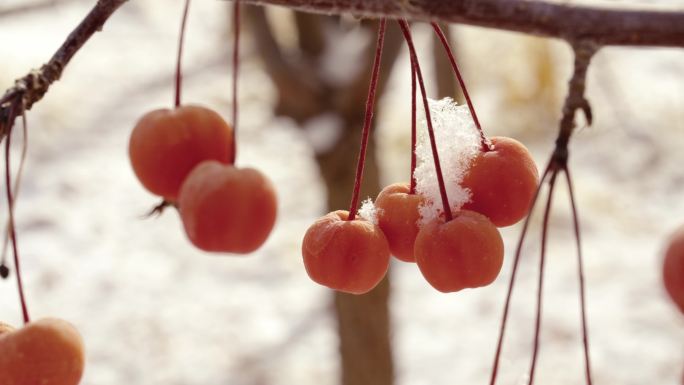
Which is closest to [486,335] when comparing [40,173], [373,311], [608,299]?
[608,299]

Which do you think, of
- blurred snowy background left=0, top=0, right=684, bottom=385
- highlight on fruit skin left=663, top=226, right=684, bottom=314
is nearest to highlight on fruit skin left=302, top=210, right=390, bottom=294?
highlight on fruit skin left=663, top=226, right=684, bottom=314

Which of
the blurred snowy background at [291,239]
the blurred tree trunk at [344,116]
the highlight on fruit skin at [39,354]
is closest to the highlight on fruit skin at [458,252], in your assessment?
the highlight on fruit skin at [39,354]

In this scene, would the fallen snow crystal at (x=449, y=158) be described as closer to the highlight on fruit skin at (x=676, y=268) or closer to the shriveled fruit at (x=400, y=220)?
the shriveled fruit at (x=400, y=220)

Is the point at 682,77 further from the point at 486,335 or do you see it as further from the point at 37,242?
the point at 37,242

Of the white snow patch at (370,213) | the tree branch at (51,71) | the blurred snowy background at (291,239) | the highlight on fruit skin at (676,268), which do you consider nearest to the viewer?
the highlight on fruit skin at (676,268)

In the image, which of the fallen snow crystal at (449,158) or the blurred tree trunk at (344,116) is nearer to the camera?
the fallen snow crystal at (449,158)

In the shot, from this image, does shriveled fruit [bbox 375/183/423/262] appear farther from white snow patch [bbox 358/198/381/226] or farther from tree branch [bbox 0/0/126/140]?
tree branch [bbox 0/0/126/140]
